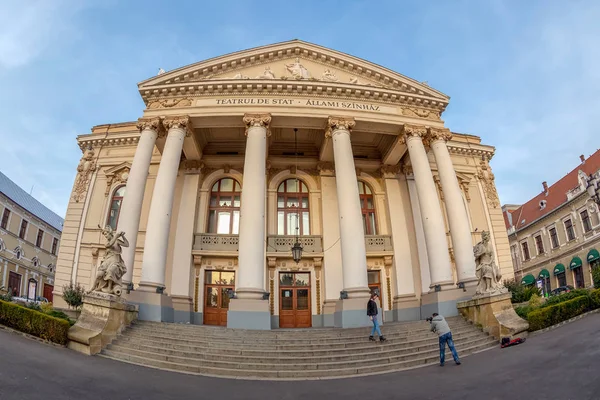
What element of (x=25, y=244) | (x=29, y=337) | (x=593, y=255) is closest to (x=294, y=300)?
(x=29, y=337)

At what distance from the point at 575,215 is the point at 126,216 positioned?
38938 millimetres

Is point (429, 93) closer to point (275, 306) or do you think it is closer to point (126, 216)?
A: point (275, 306)

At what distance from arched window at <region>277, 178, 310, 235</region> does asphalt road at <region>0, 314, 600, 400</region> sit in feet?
43.8

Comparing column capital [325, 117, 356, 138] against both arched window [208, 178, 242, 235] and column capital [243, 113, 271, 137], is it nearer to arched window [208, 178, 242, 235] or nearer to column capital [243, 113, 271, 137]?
column capital [243, 113, 271, 137]

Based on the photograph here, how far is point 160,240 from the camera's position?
1592cm

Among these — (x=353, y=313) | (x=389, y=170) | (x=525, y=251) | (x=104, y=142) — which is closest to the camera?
(x=353, y=313)

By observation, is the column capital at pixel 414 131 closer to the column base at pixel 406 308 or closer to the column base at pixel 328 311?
the column base at pixel 406 308

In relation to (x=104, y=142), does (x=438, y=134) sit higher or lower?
lower

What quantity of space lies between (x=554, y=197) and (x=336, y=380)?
41.8 meters

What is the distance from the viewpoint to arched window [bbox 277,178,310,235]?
73.3 ft

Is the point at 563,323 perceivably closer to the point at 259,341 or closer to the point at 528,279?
the point at 259,341

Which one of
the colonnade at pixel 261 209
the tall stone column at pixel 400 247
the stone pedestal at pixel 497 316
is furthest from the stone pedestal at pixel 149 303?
the tall stone column at pixel 400 247

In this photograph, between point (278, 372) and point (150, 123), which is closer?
point (278, 372)

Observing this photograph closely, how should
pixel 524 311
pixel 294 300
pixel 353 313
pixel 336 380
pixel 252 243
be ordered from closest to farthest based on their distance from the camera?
pixel 336 380 < pixel 524 311 < pixel 353 313 < pixel 252 243 < pixel 294 300
